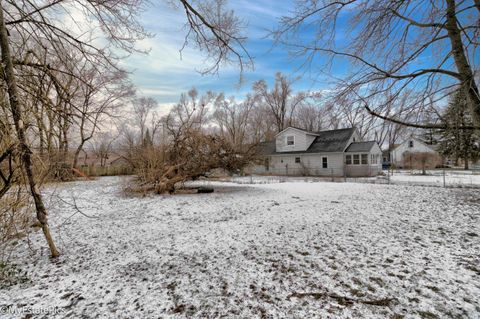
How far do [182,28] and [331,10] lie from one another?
2.55 m

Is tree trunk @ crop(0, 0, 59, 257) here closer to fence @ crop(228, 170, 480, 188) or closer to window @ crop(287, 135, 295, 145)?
fence @ crop(228, 170, 480, 188)

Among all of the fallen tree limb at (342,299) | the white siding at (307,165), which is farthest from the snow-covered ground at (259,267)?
the white siding at (307,165)

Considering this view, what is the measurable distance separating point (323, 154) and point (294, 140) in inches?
125

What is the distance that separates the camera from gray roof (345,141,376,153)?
56.5ft

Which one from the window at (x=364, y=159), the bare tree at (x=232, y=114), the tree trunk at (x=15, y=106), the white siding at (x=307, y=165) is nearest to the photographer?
the tree trunk at (x=15, y=106)

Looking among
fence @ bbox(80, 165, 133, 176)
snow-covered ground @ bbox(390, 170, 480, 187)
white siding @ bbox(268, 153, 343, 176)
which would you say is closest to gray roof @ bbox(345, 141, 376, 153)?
white siding @ bbox(268, 153, 343, 176)

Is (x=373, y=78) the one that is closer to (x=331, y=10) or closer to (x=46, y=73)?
(x=331, y=10)

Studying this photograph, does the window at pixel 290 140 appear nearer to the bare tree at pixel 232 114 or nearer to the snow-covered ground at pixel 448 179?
the snow-covered ground at pixel 448 179

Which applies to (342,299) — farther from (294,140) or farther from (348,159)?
(294,140)

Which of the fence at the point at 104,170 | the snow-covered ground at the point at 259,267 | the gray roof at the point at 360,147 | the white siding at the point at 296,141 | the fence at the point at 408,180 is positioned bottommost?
the snow-covered ground at the point at 259,267

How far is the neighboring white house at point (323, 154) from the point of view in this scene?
17630 millimetres

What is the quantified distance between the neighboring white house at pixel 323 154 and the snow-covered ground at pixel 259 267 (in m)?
11.4

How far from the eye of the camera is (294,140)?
2119 cm

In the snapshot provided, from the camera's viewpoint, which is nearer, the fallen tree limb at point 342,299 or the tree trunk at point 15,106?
the fallen tree limb at point 342,299
